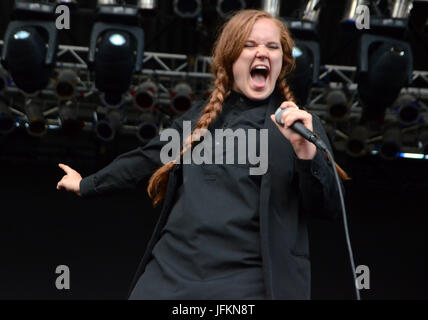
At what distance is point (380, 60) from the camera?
3.29 m

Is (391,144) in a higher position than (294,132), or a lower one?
higher

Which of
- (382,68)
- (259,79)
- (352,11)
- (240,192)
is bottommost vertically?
(240,192)

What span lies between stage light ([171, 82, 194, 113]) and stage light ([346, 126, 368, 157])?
1.16m

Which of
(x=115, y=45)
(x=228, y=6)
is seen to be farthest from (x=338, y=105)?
(x=115, y=45)

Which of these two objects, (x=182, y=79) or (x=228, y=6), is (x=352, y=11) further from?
(x=182, y=79)

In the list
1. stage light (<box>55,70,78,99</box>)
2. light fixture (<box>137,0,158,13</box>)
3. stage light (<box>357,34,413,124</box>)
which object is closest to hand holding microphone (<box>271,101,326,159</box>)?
stage light (<box>357,34,413,124</box>)

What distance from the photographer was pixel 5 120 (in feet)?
15.0

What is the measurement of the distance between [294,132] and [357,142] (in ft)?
11.1

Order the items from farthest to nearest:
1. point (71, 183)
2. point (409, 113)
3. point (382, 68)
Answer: point (409, 113) → point (382, 68) → point (71, 183)

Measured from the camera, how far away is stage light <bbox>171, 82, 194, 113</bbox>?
430 centimetres

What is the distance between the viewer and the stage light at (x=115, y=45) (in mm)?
3375

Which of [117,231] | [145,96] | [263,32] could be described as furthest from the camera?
[117,231]

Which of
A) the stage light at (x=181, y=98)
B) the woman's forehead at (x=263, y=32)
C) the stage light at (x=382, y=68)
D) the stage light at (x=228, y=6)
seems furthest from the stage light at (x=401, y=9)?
the woman's forehead at (x=263, y=32)
